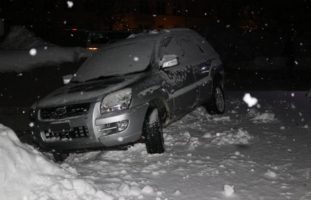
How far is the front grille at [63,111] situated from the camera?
5.73 meters

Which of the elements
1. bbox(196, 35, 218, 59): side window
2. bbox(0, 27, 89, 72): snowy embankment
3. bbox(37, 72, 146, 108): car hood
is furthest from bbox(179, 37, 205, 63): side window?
bbox(0, 27, 89, 72): snowy embankment

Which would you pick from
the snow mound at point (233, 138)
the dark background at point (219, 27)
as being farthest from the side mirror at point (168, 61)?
the dark background at point (219, 27)

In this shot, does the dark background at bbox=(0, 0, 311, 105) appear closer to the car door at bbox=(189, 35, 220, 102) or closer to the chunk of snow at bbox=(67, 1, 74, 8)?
the chunk of snow at bbox=(67, 1, 74, 8)

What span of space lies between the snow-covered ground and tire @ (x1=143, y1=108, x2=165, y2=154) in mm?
152

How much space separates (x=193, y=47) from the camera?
8242 mm

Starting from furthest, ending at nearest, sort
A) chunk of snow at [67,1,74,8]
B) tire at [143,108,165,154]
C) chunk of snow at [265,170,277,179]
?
chunk of snow at [67,1,74,8] < tire at [143,108,165,154] < chunk of snow at [265,170,277,179]

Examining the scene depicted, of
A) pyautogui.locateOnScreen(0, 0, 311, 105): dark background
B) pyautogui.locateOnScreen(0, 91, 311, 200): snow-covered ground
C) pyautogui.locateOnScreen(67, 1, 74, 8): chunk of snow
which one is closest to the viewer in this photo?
pyautogui.locateOnScreen(0, 91, 311, 200): snow-covered ground

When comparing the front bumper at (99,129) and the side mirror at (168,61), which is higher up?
the side mirror at (168,61)

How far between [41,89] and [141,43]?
24.2 feet

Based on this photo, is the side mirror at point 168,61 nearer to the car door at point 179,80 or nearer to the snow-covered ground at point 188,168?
the car door at point 179,80

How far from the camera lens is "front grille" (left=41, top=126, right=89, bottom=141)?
5707mm

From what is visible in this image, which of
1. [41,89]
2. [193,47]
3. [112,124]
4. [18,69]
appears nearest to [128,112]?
[112,124]

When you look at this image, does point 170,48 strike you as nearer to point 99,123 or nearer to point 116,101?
point 116,101

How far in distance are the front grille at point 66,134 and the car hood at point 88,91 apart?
15.3 inches
